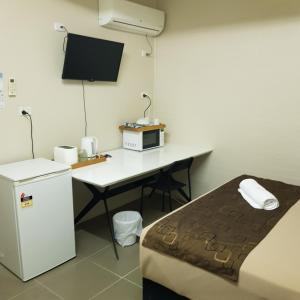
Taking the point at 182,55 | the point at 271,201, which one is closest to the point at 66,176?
the point at 271,201

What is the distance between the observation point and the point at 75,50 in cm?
300

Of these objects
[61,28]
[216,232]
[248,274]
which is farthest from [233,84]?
[248,274]

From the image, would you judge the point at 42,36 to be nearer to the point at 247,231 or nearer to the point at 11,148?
the point at 11,148

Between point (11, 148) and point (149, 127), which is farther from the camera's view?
point (149, 127)

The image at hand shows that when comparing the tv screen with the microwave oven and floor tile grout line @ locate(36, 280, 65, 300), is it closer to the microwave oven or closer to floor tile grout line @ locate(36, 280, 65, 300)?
the microwave oven

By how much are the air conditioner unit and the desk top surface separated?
143 cm

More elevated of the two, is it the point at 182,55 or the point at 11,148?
the point at 182,55

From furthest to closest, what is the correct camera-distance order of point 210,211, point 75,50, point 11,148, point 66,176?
point 75,50 → point 11,148 → point 66,176 → point 210,211

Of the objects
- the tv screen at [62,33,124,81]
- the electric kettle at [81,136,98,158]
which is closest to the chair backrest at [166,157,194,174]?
the electric kettle at [81,136,98,158]

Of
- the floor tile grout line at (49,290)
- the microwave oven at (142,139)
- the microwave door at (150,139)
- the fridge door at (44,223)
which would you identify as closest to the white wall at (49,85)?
the microwave oven at (142,139)

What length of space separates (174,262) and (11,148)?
1.82m

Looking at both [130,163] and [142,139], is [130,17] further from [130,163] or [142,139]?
[130,163]

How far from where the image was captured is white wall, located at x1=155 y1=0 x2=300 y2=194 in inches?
125

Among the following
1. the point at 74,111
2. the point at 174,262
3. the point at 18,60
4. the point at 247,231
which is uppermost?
the point at 18,60
